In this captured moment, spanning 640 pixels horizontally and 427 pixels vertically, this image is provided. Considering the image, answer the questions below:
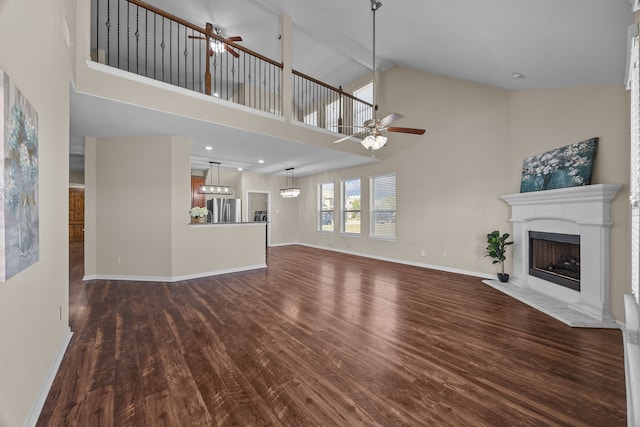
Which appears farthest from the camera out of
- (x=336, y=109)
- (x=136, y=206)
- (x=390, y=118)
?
(x=336, y=109)

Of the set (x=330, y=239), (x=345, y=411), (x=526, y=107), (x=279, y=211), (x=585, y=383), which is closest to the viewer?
(x=345, y=411)

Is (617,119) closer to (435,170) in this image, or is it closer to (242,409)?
(435,170)

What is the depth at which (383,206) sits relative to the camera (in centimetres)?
714

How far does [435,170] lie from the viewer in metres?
5.87

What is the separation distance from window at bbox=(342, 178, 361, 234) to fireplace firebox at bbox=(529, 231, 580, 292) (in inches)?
168

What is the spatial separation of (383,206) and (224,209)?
4763 mm

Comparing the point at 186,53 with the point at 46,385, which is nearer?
the point at 46,385

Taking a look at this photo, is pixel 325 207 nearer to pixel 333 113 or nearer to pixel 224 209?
pixel 333 113

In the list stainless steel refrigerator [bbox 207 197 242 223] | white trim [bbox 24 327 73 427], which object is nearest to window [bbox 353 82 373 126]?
stainless steel refrigerator [bbox 207 197 242 223]

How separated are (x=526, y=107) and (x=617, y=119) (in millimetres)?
1363

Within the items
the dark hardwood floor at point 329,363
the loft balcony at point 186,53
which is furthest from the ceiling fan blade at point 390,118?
the dark hardwood floor at point 329,363

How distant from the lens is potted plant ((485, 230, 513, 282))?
4.56 metres

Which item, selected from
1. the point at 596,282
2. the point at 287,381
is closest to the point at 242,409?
the point at 287,381

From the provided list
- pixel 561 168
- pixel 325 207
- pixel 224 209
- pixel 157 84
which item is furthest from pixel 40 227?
pixel 325 207
